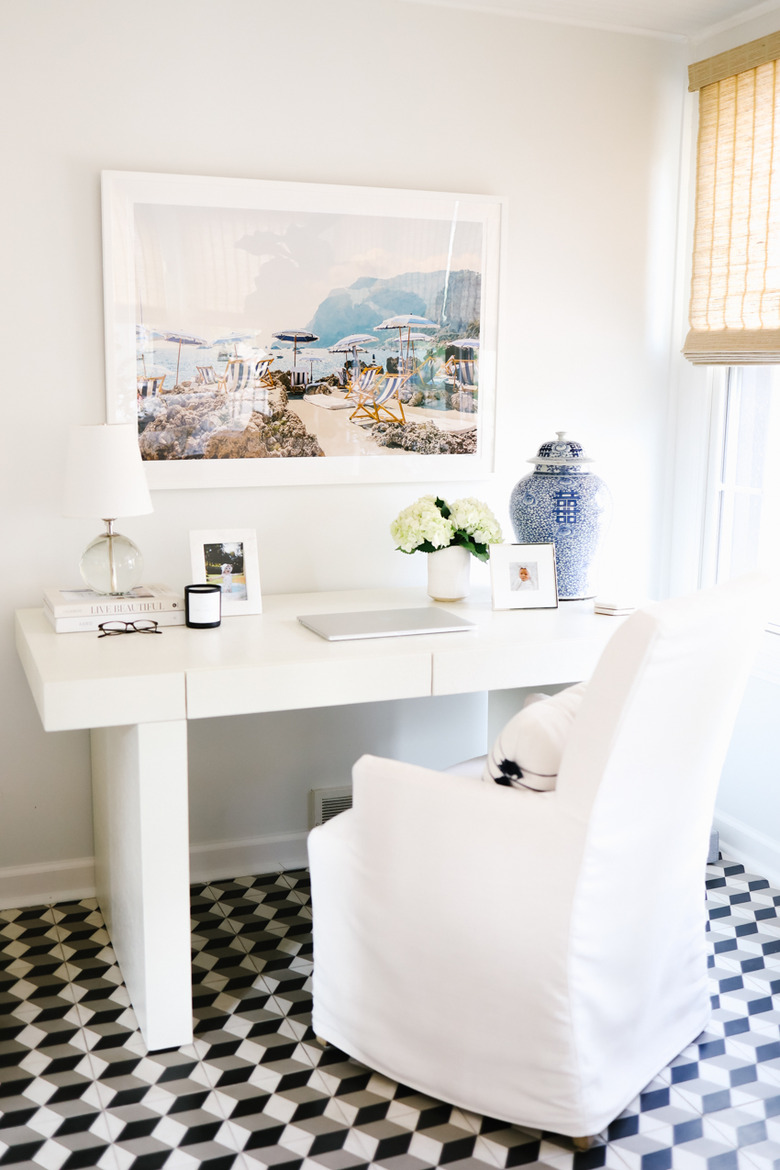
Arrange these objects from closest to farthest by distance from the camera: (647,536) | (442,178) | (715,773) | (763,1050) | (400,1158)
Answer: (400,1158), (715,773), (763,1050), (442,178), (647,536)

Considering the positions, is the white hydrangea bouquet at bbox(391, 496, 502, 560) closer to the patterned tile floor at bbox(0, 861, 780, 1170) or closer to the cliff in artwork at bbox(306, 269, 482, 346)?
the cliff in artwork at bbox(306, 269, 482, 346)

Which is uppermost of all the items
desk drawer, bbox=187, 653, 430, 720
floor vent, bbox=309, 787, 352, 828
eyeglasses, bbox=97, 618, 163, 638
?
eyeglasses, bbox=97, 618, 163, 638

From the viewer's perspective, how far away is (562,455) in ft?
9.67

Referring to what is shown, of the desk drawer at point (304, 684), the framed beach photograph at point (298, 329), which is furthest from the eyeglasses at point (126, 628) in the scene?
the framed beach photograph at point (298, 329)

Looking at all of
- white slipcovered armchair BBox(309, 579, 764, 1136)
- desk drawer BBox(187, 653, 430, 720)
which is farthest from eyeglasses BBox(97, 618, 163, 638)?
white slipcovered armchair BBox(309, 579, 764, 1136)

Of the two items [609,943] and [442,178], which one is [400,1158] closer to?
[609,943]

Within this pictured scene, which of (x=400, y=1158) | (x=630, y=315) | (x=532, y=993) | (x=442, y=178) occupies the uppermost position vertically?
(x=442, y=178)

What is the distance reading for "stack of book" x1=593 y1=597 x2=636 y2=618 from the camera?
9.00ft

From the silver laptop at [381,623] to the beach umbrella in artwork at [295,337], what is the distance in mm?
734

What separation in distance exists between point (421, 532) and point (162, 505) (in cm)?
70

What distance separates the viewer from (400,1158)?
1.94m

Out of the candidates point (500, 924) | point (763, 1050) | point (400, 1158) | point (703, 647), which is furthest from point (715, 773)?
point (400, 1158)

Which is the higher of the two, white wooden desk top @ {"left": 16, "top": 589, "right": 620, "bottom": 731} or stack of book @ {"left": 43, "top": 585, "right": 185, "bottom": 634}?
stack of book @ {"left": 43, "top": 585, "right": 185, "bottom": 634}

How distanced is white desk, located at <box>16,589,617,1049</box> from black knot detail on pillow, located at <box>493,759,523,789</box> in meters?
0.44
